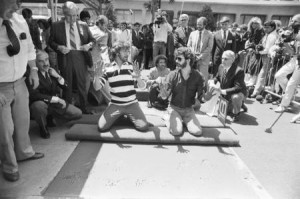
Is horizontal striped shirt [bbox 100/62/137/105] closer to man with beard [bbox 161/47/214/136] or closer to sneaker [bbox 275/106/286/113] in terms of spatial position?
man with beard [bbox 161/47/214/136]

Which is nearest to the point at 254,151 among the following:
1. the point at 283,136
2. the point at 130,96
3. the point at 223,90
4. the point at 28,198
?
the point at 283,136

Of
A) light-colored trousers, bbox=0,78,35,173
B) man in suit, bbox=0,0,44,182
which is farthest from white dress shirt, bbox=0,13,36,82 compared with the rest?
light-colored trousers, bbox=0,78,35,173

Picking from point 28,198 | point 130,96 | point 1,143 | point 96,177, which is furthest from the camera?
point 130,96

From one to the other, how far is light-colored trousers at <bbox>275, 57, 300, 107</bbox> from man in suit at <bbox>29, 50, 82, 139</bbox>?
14.5 ft

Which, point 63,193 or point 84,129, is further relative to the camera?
point 84,129

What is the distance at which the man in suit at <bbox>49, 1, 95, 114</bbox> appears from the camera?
4319 mm

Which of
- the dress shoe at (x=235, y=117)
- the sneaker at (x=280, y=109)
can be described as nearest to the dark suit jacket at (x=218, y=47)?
the sneaker at (x=280, y=109)

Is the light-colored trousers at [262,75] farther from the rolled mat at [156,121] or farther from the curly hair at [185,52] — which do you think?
the curly hair at [185,52]

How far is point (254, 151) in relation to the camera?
3.81 meters

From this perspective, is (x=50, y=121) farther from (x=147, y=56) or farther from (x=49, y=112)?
(x=147, y=56)

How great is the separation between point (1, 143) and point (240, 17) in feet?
117

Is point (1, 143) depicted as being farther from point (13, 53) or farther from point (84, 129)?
point (84, 129)

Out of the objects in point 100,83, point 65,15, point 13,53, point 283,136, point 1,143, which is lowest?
point 283,136

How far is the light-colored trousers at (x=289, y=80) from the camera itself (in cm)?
548
